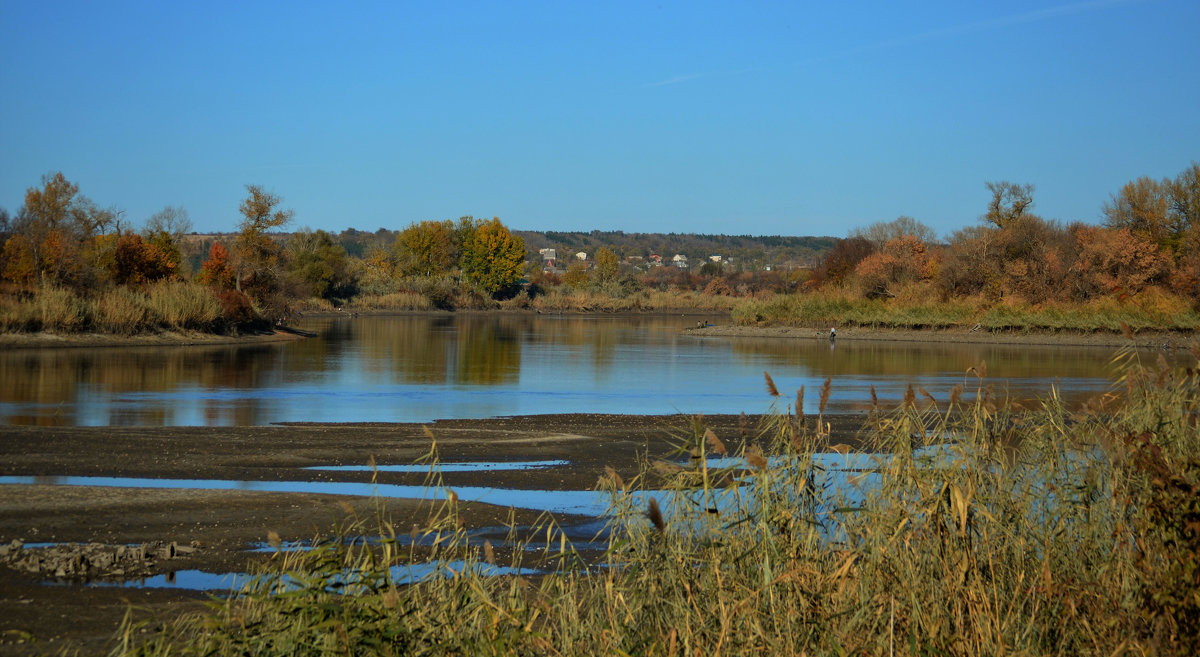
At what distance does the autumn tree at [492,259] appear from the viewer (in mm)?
89125

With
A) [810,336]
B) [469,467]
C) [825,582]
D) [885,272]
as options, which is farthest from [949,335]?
[825,582]

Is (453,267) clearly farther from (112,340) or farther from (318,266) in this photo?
(112,340)

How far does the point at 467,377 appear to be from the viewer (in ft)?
84.6

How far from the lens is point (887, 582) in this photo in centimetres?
511

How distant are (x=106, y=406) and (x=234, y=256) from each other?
106 ft

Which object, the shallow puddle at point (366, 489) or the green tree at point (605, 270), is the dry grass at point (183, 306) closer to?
the shallow puddle at point (366, 489)

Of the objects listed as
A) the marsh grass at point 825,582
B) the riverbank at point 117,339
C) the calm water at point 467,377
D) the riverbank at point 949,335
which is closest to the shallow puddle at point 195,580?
the marsh grass at point 825,582

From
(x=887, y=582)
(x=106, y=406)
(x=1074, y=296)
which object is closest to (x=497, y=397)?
(x=106, y=406)

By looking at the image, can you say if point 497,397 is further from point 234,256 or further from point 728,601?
point 234,256

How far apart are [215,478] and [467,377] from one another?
1427 cm

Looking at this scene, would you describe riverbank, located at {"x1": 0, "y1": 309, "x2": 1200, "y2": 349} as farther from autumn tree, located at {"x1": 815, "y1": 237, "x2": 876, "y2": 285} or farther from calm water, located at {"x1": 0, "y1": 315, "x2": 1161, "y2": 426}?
autumn tree, located at {"x1": 815, "y1": 237, "x2": 876, "y2": 285}

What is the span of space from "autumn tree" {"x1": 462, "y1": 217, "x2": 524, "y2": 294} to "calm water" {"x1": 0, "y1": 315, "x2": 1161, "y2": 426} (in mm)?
44999

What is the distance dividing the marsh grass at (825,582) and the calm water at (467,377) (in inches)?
157

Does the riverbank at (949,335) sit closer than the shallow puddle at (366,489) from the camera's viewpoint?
No
